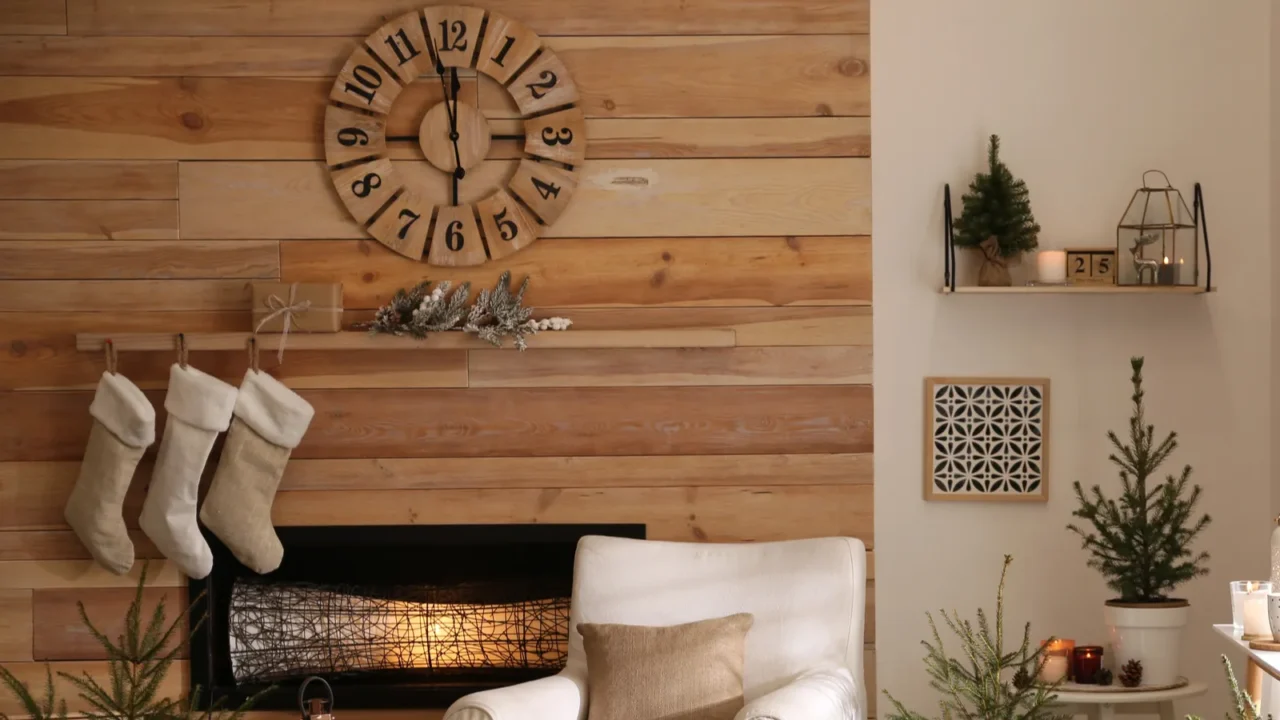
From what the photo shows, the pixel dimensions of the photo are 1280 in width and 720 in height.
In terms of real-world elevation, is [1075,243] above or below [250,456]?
above

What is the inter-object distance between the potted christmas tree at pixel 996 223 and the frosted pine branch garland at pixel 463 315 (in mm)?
1041

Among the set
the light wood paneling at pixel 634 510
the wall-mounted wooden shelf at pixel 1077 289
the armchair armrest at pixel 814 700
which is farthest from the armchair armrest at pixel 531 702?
the wall-mounted wooden shelf at pixel 1077 289

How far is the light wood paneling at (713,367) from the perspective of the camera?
308cm

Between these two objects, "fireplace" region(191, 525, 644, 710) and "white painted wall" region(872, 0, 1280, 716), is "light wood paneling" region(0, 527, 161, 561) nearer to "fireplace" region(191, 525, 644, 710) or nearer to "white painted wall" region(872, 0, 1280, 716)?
"fireplace" region(191, 525, 644, 710)

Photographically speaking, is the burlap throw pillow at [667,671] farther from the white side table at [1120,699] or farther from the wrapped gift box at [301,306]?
the wrapped gift box at [301,306]

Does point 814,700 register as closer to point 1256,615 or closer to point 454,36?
point 1256,615

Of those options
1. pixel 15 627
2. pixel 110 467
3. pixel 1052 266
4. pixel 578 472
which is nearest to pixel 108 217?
pixel 110 467

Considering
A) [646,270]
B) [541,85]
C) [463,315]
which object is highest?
[541,85]

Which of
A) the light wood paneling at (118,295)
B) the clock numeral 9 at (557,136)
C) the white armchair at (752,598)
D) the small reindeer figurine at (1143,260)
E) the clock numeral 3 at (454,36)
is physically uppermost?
the clock numeral 3 at (454,36)

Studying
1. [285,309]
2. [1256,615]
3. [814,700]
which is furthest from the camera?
[285,309]

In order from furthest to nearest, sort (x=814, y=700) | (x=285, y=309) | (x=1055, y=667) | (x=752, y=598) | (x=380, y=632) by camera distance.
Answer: (x=380, y=632) < (x=285, y=309) < (x=1055, y=667) < (x=752, y=598) < (x=814, y=700)

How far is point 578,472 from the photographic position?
121 inches

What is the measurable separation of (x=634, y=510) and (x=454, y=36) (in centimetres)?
127

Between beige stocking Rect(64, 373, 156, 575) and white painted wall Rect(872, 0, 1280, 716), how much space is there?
1.87 meters
